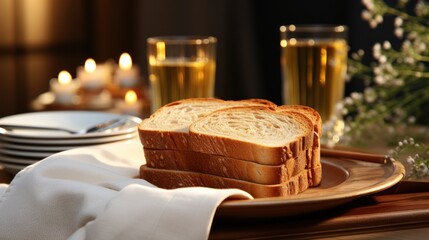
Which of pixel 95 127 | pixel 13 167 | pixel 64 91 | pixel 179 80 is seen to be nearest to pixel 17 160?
pixel 13 167

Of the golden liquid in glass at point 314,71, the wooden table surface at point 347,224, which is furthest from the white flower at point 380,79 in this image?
the wooden table surface at point 347,224

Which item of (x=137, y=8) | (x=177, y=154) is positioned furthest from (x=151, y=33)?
(x=177, y=154)

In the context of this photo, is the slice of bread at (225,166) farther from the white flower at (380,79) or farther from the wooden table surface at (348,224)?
the white flower at (380,79)

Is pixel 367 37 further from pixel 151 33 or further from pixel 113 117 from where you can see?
pixel 113 117

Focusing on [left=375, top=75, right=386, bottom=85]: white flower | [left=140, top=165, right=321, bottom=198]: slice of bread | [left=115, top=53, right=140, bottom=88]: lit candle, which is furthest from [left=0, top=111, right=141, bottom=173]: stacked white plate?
[left=115, top=53, right=140, bottom=88]: lit candle

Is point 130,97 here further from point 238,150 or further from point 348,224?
point 348,224

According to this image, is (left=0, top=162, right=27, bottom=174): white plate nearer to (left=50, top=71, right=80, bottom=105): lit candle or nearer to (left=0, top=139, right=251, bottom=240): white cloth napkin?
(left=0, top=139, right=251, bottom=240): white cloth napkin
